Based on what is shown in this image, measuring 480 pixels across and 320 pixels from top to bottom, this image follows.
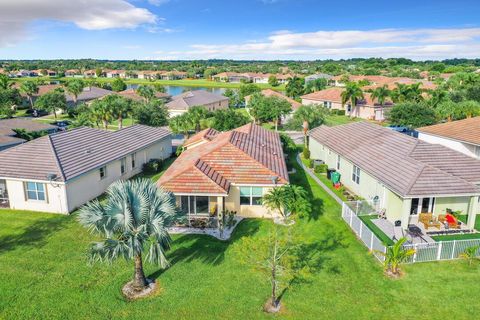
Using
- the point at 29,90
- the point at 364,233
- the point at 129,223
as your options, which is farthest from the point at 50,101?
the point at 364,233

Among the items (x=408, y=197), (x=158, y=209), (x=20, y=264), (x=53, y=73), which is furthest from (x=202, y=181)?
(x=53, y=73)

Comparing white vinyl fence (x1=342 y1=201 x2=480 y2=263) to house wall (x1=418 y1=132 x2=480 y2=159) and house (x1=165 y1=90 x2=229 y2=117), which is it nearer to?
house wall (x1=418 y1=132 x2=480 y2=159)

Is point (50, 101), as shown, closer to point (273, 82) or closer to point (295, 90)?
point (295, 90)

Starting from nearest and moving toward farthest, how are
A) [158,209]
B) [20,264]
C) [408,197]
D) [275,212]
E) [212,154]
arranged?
[158,209], [20,264], [408,197], [275,212], [212,154]

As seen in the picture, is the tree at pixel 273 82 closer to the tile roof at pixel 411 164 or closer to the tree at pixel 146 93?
the tree at pixel 146 93

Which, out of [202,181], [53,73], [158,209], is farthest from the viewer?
[53,73]

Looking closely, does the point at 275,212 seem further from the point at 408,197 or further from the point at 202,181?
the point at 408,197

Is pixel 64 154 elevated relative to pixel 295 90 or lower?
lower
